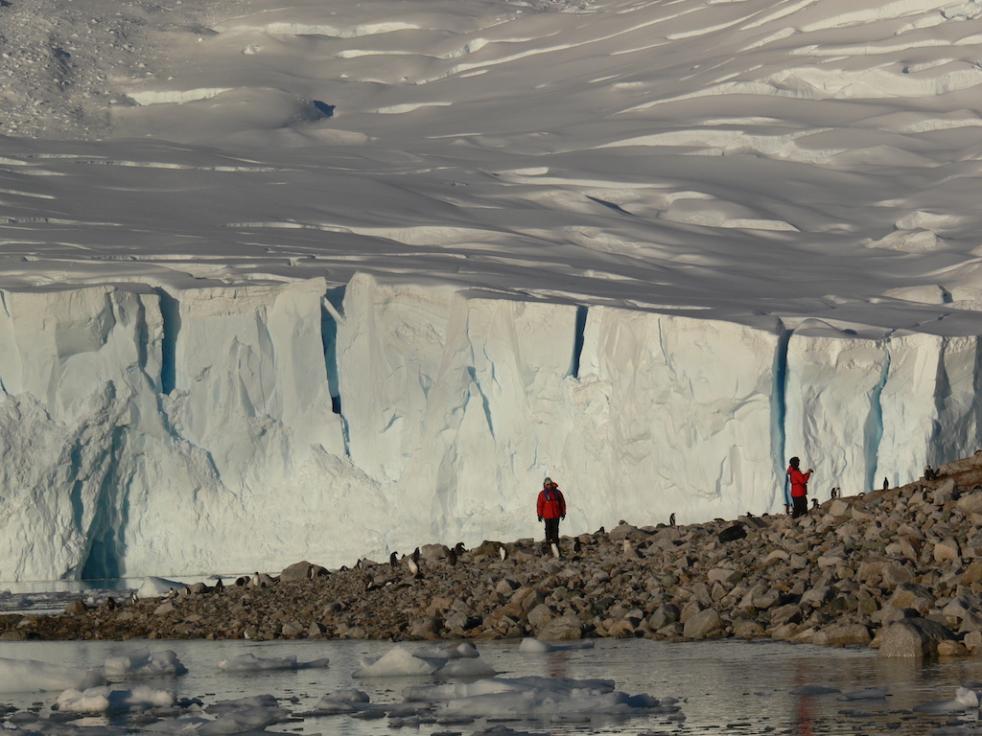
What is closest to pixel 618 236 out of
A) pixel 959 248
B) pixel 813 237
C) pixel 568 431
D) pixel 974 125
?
pixel 813 237

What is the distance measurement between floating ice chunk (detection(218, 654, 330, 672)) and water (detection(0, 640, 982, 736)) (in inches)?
3.5

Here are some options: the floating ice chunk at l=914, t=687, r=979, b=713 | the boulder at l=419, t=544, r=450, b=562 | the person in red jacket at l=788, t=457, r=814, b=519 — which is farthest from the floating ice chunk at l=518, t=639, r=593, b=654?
the boulder at l=419, t=544, r=450, b=562

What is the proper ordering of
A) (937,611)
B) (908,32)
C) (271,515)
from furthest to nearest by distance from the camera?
(908,32)
(271,515)
(937,611)

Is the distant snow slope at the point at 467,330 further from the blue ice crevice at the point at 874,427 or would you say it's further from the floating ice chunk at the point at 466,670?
the floating ice chunk at the point at 466,670

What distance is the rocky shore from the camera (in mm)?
10562

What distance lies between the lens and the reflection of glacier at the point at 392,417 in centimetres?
1734

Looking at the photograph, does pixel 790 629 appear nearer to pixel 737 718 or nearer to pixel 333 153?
pixel 737 718

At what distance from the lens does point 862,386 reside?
1728 centimetres

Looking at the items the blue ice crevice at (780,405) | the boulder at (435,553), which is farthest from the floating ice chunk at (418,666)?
the blue ice crevice at (780,405)

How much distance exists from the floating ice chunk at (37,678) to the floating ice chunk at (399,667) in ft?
4.61

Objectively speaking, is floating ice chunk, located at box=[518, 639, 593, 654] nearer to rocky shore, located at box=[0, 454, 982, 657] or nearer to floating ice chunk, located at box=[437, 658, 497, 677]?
rocky shore, located at box=[0, 454, 982, 657]

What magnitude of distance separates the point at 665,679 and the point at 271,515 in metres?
10.1

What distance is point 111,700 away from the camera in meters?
8.99

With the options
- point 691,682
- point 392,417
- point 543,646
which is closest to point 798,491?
point 543,646
